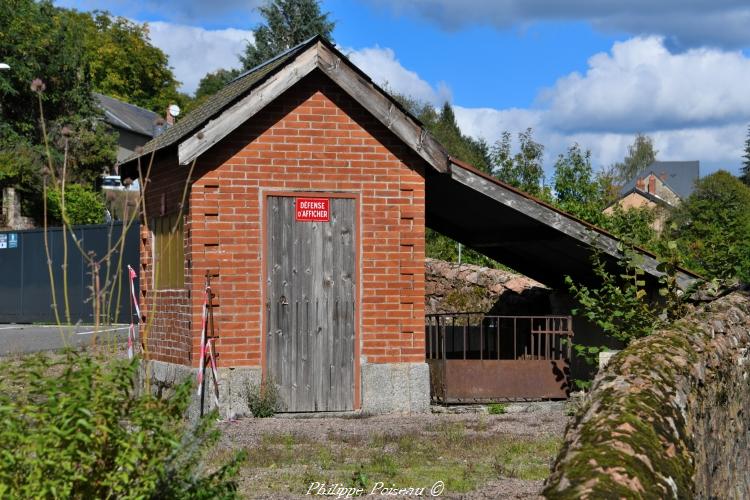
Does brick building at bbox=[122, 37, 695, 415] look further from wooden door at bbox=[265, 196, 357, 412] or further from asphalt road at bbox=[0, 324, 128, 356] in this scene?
asphalt road at bbox=[0, 324, 128, 356]

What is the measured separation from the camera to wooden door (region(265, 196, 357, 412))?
1200cm

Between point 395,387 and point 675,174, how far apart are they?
10204cm

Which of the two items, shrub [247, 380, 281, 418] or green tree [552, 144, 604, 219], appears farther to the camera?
green tree [552, 144, 604, 219]

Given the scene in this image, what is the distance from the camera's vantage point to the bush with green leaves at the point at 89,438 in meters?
3.61

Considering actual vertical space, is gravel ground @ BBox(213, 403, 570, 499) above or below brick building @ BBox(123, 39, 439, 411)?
below

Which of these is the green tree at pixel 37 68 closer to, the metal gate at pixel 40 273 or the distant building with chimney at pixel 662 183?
the metal gate at pixel 40 273

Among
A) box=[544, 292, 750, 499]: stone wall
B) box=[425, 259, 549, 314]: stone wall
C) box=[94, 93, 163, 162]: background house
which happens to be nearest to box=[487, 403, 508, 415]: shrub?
box=[425, 259, 549, 314]: stone wall

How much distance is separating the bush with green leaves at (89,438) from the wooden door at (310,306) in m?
7.97

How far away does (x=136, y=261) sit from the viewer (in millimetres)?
25391

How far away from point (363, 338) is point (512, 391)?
232cm

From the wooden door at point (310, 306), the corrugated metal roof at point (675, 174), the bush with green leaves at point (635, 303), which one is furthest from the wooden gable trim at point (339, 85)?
the corrugated metal roof at point (675, 174)

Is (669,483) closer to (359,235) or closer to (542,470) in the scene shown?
(542,470)

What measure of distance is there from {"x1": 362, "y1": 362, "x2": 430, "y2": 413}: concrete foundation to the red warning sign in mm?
1830

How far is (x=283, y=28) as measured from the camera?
56.8 metres
